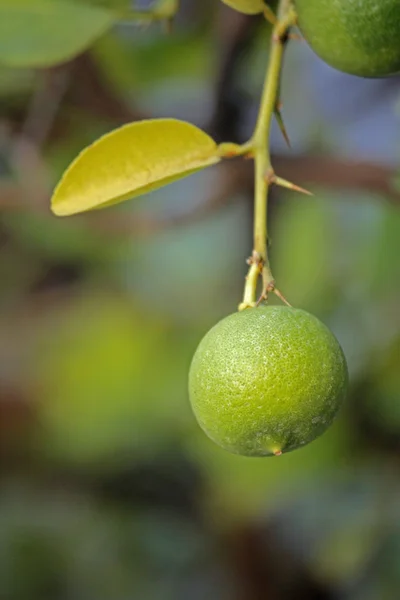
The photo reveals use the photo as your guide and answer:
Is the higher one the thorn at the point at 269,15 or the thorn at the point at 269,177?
the thorn at the point at 269,15

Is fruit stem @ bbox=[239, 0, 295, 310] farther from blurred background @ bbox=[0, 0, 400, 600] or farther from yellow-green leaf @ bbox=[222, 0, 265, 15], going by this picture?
blurred background @ bbox=[0, 0, 400, 600]

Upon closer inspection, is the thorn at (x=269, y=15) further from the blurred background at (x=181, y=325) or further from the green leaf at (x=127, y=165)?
the blurred background at (x=181, y=325)

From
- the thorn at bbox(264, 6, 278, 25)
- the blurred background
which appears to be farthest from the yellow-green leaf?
the blurred background

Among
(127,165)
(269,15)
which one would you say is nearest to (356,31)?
(269,15)

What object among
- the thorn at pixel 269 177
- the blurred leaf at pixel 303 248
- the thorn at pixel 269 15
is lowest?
the blurred leaf at pixel 303 248

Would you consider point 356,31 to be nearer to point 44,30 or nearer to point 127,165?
point 127,165

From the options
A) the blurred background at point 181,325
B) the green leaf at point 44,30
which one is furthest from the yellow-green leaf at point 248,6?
the blurred background at point 181,325
